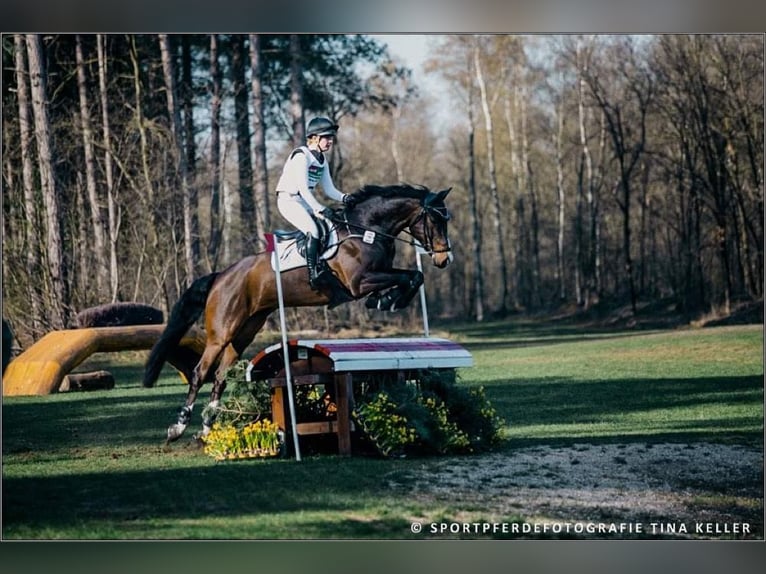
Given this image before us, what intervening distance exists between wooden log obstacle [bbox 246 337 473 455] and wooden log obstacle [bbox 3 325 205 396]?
1861 mm

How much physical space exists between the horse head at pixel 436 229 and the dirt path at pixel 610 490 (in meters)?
1.48

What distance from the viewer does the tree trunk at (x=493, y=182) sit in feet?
43.4

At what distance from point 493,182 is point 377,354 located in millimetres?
8682

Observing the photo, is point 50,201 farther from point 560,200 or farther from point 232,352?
point 560,200

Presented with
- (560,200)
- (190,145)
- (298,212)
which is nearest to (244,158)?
(190,145)

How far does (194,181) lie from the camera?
1235 centimetres

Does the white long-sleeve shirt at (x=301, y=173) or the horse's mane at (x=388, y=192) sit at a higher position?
the white long-sleeve shirt at (x=301, y=173)

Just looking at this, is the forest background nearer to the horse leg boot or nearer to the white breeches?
the horse leg boot

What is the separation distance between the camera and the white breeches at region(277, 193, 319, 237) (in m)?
8.80

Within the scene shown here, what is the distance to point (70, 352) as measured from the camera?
433 inches

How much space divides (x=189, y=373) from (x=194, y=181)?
2.62 meters

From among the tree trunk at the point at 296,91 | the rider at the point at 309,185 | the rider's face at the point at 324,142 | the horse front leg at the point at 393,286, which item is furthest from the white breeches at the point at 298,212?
the tree trunk at the point at 296,91

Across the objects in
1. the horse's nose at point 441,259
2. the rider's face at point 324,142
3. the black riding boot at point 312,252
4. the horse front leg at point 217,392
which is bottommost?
the horse front leg at point 217,392

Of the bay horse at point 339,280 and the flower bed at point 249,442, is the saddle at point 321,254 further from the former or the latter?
the flower bed at point 249,442
